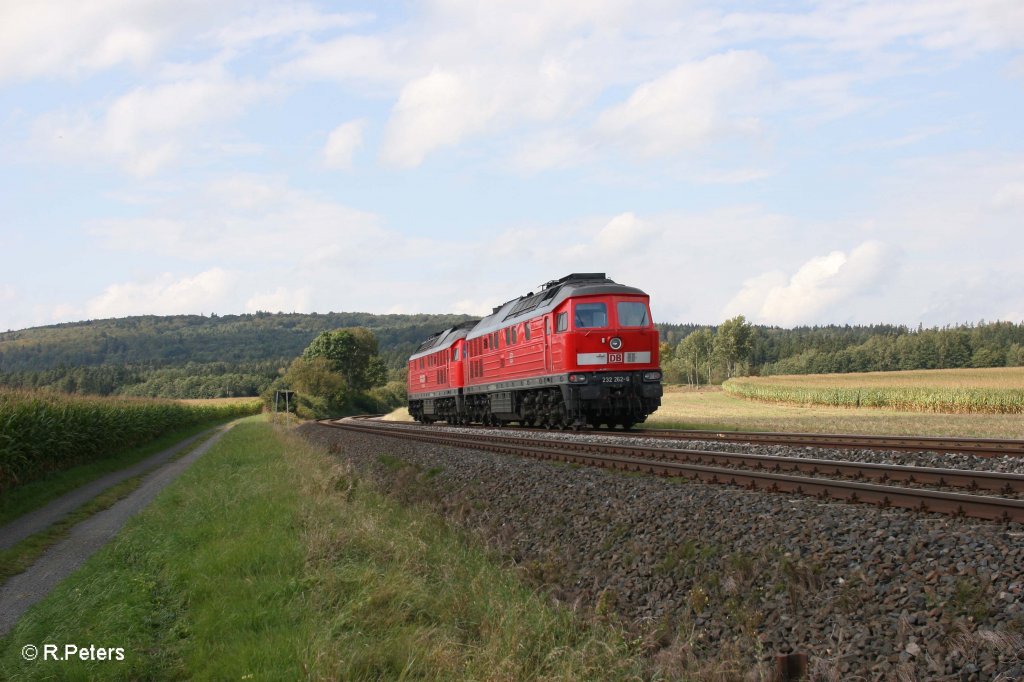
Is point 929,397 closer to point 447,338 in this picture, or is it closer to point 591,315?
point 591,315

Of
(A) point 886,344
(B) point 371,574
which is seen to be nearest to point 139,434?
(B) point 371,574

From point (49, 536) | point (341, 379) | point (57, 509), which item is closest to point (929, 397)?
point (57, 509)

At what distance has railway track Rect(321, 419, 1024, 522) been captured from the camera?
7.96 metres

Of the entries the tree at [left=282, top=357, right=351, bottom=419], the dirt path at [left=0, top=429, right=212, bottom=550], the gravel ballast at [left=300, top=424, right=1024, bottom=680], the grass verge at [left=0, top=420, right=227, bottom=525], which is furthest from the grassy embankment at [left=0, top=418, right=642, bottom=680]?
the tree at [left=282, top=357, right=351, bottom=419]

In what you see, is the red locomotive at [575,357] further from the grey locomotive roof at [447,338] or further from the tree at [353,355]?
the tree at [353,355]

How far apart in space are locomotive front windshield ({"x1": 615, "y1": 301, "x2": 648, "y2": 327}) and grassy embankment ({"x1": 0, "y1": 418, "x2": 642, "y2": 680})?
38.5ft

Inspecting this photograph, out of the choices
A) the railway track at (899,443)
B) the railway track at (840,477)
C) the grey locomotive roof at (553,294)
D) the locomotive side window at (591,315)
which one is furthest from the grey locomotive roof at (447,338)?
the railway track at (840,477)

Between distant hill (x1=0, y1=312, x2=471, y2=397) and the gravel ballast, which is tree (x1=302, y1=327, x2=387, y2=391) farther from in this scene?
the gravel ballast

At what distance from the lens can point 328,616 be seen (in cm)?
725

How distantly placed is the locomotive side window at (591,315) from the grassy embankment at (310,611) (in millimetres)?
11030

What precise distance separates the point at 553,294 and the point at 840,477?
14101 mm

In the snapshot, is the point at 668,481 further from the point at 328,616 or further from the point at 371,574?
the point at 328,616

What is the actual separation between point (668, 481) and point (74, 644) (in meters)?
7.99

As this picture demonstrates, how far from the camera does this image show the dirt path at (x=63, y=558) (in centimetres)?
858
